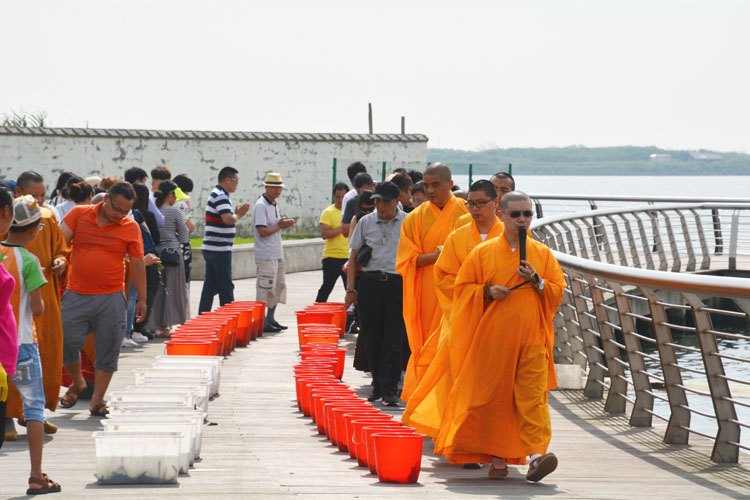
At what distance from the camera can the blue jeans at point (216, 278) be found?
13.2m

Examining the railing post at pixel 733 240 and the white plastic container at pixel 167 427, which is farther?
the railing post at pixel 733 240

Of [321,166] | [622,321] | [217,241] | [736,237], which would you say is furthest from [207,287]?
[321,166]

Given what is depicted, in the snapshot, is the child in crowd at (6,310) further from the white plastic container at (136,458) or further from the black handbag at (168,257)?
the black handbag at (168,257)

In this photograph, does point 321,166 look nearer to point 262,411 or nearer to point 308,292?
point 308,292

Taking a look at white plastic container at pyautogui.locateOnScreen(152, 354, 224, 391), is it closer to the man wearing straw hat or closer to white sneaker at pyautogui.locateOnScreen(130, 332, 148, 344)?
white sneaker at pyautogui.locateOnScreen(130, 332, 148, 344)

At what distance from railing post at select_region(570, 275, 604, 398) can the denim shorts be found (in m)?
4.29

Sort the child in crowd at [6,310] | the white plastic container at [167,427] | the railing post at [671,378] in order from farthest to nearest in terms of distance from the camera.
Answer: the railing post at [671,378]
the white plastic container at [167,427]
the child in crowd at [6,310]

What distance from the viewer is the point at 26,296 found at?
6.54m

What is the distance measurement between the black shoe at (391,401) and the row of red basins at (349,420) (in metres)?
0.48

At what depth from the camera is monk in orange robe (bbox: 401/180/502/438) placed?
702 centimetres

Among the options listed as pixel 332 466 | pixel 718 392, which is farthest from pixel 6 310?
pixel 718 392

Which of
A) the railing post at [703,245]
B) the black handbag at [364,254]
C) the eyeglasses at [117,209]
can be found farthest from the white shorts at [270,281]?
the railing post at [703,245]

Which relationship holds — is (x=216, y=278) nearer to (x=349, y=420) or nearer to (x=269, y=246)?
(x=269, y=246)

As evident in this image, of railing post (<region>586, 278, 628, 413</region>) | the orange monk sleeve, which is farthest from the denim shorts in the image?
railing post (<region>586, 278, 628, 413</region>)
